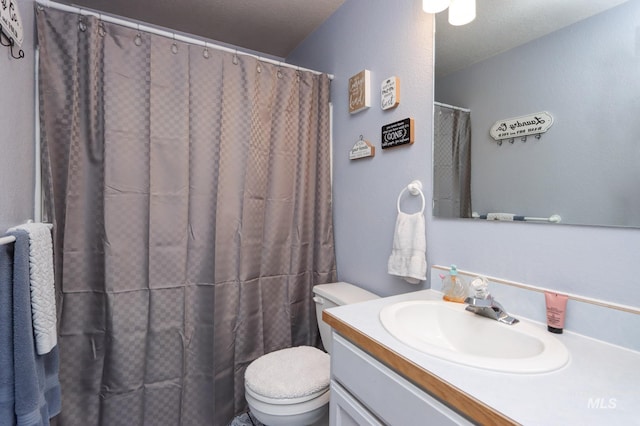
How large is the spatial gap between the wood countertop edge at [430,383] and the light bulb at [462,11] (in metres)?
1.16

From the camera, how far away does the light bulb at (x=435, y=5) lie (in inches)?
44.7

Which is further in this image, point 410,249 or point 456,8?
point 410,249

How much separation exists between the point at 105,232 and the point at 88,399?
740mm

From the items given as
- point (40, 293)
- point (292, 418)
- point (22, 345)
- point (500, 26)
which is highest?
point (500, 26)

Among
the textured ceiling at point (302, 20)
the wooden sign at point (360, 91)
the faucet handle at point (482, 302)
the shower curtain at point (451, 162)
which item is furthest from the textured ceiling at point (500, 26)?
the faucet handle at point (482, 302)

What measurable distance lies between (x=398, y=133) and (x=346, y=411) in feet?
3.58

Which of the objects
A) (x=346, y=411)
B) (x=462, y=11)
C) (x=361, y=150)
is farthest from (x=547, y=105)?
(x=346, y=411)

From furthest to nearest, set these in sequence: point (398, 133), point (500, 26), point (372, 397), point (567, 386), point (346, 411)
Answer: point (398, 133), point (500, 26), point (346, 411), point (372, 397), point (567, 386)

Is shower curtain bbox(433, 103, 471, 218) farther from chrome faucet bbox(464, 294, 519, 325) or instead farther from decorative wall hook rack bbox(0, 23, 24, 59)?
decorative wall hook rack bbox(0, 23, 24, 59)

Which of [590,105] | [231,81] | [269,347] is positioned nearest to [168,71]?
[231,81]

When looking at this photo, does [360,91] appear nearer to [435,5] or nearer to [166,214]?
[435,5]

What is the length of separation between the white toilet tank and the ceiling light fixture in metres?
1.22

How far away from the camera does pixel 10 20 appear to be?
Result: 894 millimetres

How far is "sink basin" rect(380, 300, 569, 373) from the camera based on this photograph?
0.65m
